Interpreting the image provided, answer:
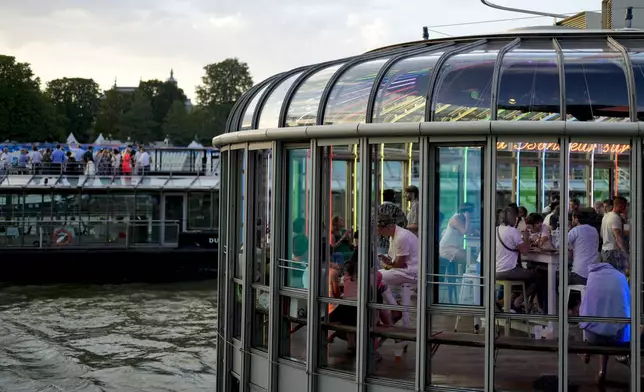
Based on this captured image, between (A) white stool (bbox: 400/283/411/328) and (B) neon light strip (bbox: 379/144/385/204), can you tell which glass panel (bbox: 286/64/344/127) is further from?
(A) white stool (bbox: 400/283/411/328)

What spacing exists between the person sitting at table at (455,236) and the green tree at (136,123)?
107m

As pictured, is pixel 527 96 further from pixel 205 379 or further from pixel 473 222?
pixel 205 379

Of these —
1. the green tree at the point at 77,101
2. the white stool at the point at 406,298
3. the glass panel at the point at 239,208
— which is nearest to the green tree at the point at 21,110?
the green tree at the point at 77,101

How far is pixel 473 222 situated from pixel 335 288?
6.34 feet

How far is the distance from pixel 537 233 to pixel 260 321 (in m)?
3.83

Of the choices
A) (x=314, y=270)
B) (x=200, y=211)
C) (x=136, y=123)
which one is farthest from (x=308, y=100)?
(x=136, y=123)

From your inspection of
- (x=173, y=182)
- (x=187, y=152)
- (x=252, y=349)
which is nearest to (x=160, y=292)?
(x=173, y=182)

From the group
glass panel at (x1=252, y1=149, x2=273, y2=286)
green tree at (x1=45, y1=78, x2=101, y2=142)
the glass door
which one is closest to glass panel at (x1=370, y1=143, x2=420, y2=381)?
glass panel at (x1=252, y1=149, x2=273, y2=286)

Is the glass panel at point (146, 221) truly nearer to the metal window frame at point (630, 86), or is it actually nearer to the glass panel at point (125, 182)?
the glass panel at point (125, 182)

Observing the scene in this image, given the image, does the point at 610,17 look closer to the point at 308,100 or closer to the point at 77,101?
the point at 308,100

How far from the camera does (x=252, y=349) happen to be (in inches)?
522

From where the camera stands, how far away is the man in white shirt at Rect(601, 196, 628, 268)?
10859 millimetres

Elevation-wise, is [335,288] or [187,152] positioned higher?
[187,152]

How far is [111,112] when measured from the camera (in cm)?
12075
